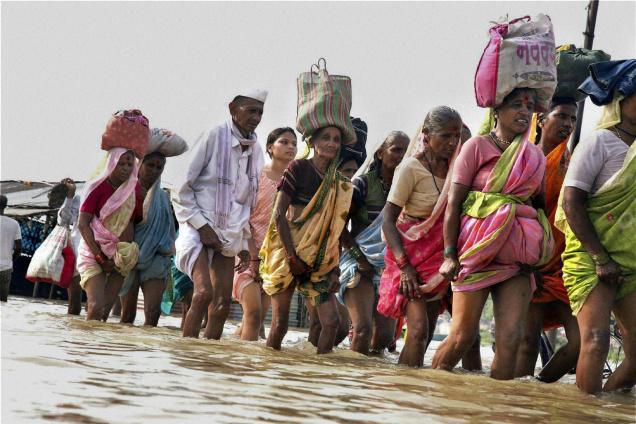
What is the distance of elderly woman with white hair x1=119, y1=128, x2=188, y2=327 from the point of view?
9234mm

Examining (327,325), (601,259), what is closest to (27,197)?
(327,325)

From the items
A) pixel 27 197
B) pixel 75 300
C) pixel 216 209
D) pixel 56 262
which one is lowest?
pixel 75 300

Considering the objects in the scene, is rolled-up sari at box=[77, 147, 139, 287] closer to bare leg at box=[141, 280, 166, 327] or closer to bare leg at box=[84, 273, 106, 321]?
bare leg at box=[84, 273, 106, 321]

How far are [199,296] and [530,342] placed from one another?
94.7 inches

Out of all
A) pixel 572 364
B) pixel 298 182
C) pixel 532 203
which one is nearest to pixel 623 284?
pixel 532 203

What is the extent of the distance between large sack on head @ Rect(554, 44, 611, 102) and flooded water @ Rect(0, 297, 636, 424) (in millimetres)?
2189

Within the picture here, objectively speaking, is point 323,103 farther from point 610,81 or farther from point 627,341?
point 627,341

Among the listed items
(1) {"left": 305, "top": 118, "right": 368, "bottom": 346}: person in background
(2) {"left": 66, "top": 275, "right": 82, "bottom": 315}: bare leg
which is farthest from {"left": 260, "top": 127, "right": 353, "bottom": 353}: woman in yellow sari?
(2) {"left": 66, "top": 275, "right": 82, "bottom": 315}: bare leg

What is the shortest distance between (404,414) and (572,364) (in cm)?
314

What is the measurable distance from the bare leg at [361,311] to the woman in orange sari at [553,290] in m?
1.22

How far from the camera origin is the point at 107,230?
28.7ft

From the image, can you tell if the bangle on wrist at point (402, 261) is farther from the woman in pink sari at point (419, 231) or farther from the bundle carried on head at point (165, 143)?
the bundle carried on head at point (165, 143)

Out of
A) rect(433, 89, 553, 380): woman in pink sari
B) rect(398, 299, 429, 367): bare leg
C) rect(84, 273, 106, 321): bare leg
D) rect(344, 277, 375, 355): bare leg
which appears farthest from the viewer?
rect(84, 273, 106, 321): bare leg

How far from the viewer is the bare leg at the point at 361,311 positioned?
22.8 ft
